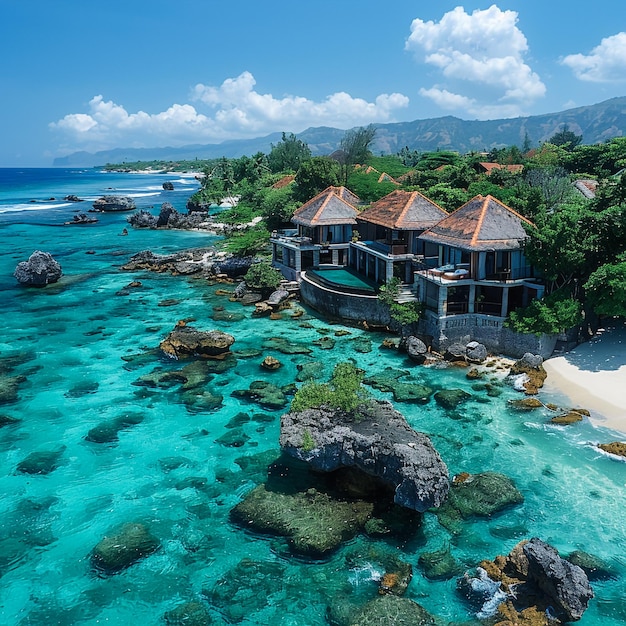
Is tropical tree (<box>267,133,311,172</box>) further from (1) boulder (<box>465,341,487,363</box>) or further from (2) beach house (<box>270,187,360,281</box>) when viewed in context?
(1) boulder (<box>465,341,487,363</box>)

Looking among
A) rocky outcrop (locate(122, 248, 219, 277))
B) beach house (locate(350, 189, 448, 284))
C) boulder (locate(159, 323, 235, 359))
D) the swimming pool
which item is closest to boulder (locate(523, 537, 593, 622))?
boulder (locate(159, 323, 235, 359))

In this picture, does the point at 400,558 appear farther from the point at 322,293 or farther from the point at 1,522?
the point at 322,293

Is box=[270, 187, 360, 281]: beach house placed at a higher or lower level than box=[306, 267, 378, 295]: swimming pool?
higher

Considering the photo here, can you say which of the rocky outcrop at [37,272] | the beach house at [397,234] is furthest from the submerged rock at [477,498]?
the rocky outcrop at [37,272]

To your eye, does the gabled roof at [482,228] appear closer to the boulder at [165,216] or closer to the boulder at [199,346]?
the boulder at [199,346]

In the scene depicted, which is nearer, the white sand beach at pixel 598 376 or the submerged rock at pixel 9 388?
the white sand beach at pixel 598 376

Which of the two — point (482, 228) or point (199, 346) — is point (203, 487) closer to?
point (199, 346)
